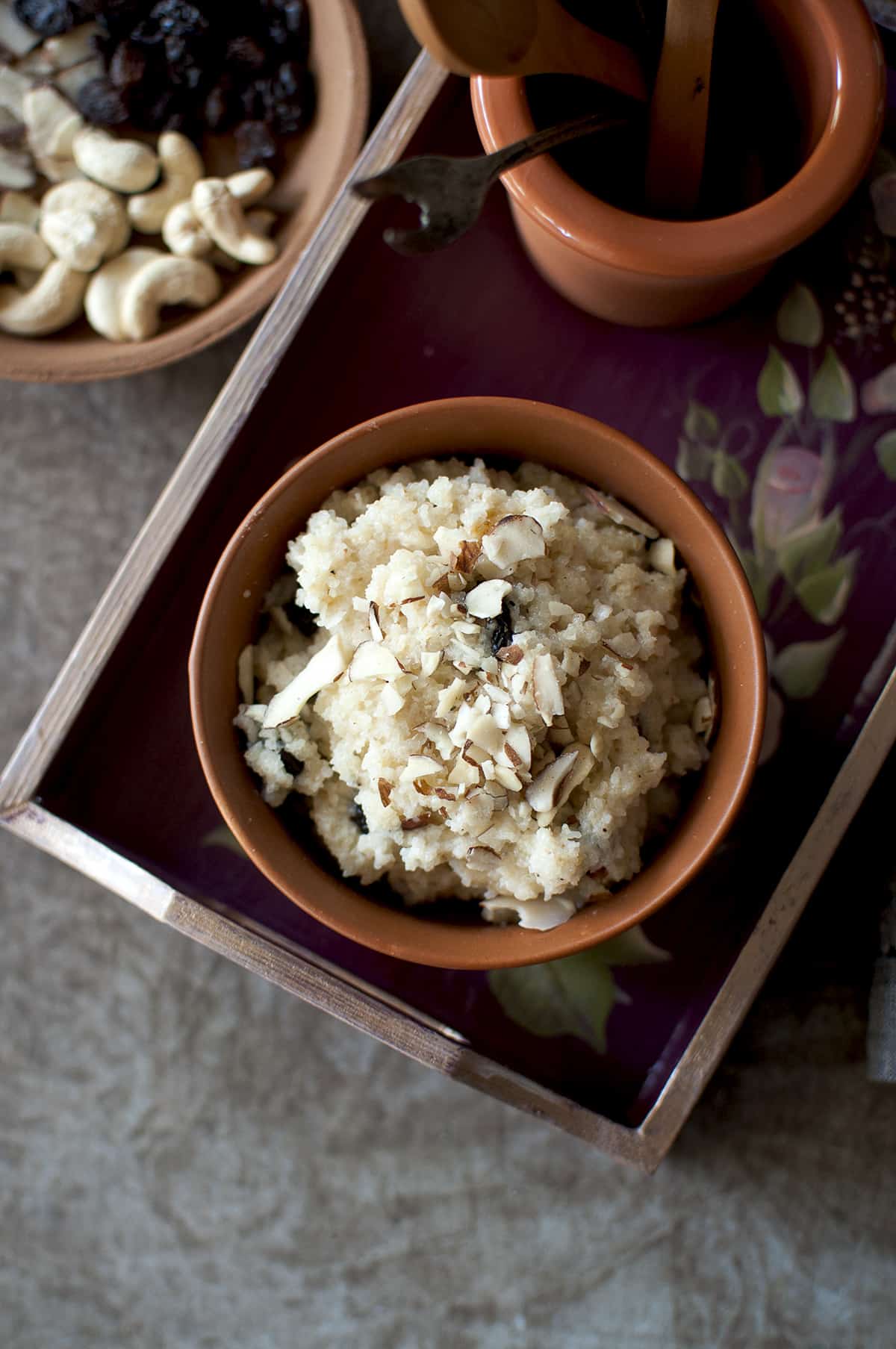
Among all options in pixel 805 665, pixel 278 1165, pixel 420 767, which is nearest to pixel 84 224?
pixel 420 767

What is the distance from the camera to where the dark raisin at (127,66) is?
1.00 metres

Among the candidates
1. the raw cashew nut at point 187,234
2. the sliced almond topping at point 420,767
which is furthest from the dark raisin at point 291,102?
the sliced almond topping at point 420,767

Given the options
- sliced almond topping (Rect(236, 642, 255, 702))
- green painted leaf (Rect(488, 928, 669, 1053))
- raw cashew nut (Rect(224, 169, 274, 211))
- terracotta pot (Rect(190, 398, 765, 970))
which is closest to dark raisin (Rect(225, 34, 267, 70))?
raw cashew nut (Rect(224, 169, 274, 211))

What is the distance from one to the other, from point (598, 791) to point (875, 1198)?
2.19ft

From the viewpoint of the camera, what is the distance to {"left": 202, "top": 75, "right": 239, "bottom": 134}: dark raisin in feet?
3.32

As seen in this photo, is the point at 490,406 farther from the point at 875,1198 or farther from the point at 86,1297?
the point at 86,1297

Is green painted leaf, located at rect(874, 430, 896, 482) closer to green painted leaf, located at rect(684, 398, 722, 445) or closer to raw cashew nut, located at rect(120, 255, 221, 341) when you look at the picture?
green painted leaf, located at rect(684, 398, 722, 445)

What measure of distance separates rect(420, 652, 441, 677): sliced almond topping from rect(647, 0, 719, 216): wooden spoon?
1.30ft

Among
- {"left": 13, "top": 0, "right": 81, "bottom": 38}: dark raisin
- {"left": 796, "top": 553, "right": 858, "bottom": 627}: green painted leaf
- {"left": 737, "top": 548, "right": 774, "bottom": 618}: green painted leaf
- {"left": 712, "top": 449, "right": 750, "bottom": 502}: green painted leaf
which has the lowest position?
{"left": 796, "top": 553, "right": 858, "bottom": 627}: green painted leaf

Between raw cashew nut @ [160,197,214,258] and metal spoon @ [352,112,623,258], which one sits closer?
metal spoon @ [352,112,623,258]

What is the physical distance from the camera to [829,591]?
92cm

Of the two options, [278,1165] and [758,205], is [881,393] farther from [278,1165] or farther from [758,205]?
[278,1165]

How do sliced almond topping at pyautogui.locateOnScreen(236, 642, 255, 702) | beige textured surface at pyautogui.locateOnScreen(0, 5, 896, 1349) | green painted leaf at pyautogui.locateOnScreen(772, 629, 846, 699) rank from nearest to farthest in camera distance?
sliced almond topping at pyautogui.locateOnScreen(236, 642, 255, 702), green painted leaf at pyautogui.locateOnScreen(772, 629, 846, 699), beige textured surface at pyautogui.locateOnScreen(0, 5, 896, 1349)

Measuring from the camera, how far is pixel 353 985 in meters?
0.89
